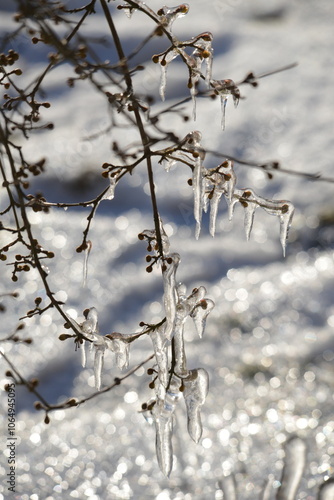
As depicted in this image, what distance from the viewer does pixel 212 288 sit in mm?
4820

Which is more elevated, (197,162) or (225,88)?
(225,88)

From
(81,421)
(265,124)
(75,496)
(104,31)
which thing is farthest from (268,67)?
(75,496)

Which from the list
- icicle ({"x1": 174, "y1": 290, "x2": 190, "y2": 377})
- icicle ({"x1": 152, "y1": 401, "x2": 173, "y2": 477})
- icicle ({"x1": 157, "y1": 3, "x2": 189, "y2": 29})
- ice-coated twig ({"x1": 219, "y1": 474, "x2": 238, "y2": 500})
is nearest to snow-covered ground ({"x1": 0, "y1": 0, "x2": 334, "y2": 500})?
ice-coated twig ({"x1": 219, "y1": 474, "x2": 238, "y2": 500})

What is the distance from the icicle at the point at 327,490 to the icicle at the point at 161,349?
147 centimetres

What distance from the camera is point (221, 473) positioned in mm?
3240

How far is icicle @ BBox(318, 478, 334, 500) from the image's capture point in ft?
9.89

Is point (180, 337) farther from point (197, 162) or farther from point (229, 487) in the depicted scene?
point (229, 487)

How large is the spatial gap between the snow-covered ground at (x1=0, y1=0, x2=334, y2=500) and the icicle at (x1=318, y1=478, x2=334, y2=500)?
0.04m

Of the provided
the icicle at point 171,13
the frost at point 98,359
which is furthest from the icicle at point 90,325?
the icicle at point 171,13

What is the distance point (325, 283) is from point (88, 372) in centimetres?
174

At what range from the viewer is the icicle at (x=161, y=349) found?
1865 mm

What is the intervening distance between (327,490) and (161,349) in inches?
62.0

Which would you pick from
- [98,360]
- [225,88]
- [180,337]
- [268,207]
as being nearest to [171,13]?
[225,88]

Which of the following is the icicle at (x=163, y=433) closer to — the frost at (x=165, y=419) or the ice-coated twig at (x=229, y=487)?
the frost at (x=165, y=419)
